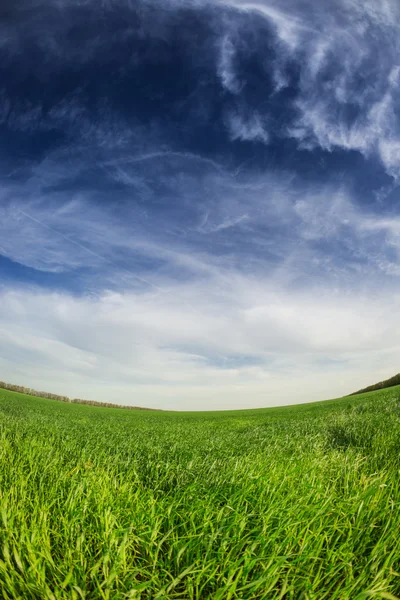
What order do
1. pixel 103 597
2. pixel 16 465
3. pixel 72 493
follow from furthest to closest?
pixel 16 465 < pixel 72 493 < pixel 103 597

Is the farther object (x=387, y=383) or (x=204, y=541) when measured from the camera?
(x=387, y=383)

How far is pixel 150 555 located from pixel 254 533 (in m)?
0.97

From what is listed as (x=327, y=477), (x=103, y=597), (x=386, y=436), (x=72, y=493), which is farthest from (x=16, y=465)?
(x=386, y=436)

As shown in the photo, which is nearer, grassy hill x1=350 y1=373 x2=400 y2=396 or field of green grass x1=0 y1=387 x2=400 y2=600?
field of green grass x1=0 y1=387 x2=400 y2=600

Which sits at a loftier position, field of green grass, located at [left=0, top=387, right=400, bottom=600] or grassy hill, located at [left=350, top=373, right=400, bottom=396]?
field of green grass, located at [left=0, top=387, right=400, bottom=600]

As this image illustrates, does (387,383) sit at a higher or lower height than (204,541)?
lower

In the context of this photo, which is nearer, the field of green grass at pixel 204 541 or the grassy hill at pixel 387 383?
the field of green grass at pixel 204 541

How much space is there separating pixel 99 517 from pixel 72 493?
2.07 feet

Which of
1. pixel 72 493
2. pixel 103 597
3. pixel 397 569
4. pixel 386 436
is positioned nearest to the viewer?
pixel 103 597

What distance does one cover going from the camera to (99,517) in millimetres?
2707

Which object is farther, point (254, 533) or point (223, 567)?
point (254, 533)

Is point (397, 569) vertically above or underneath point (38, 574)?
underneath

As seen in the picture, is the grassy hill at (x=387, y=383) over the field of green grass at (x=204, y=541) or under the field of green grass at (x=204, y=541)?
under

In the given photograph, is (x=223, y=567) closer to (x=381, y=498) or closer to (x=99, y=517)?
(x=99, y=517)
